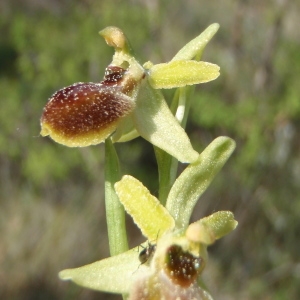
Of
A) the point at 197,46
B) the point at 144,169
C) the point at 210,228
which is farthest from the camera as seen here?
the point at 144,169

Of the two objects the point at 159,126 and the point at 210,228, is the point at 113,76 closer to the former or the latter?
the point at 159,126

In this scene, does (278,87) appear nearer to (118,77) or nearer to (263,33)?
(263,33)

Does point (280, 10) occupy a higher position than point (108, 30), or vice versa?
point (108, 30)

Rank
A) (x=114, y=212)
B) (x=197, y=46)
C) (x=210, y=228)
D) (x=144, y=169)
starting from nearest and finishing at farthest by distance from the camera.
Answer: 1. (x=210, y=228)
2. (x=114, y=212)
3. (x=197, y=46)
4. (x=144, y=169)

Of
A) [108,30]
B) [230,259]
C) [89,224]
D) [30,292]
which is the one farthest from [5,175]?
[108,30]

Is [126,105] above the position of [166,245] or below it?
above

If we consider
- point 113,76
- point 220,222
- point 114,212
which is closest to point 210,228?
point 220,222

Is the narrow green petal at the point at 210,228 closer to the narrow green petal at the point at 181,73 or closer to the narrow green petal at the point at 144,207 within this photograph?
the narrow green petal at the point at 144,207

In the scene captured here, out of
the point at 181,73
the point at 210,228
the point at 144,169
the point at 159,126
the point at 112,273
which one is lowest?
the point at 144,169
